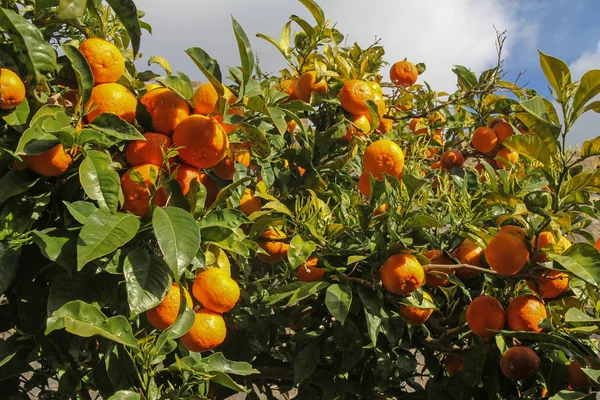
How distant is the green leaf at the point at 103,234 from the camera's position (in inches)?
36.5

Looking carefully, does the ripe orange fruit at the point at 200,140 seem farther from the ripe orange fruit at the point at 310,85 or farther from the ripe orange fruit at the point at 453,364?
the ripe orange fruit at the point at 453,364

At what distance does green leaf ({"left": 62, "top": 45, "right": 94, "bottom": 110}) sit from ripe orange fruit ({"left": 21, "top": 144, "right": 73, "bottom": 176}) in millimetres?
99

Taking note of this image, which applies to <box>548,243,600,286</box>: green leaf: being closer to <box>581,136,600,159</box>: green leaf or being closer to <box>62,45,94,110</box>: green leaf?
<box>581,136,600,159</box>: green leaf

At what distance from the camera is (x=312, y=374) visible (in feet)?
5.16

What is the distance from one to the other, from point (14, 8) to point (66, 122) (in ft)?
1.02

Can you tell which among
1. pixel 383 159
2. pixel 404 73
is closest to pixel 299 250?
pixel 383 159

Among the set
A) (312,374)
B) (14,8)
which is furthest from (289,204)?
(14,8)

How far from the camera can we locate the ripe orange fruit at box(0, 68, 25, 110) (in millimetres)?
1006

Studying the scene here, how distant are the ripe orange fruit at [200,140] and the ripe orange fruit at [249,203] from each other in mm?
334

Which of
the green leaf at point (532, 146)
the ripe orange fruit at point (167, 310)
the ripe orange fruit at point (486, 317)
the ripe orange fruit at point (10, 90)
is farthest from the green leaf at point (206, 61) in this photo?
the ripe orange fruit at point (486, 317)

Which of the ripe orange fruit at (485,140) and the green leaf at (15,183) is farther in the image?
the ripe orange fruit at (485,140)

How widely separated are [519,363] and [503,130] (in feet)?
3.57

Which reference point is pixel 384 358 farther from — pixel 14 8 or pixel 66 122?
pixel 14 8

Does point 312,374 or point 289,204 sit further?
point 289,204
